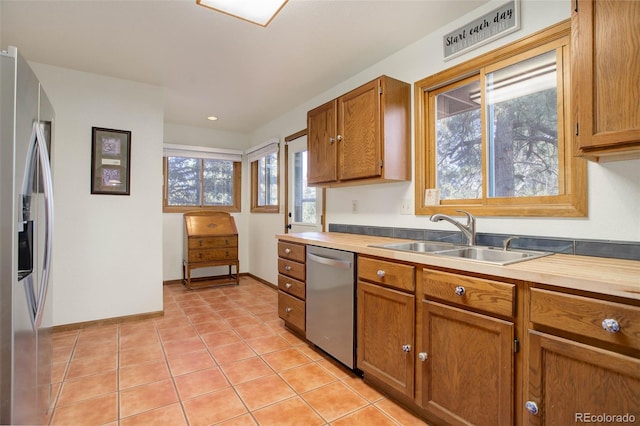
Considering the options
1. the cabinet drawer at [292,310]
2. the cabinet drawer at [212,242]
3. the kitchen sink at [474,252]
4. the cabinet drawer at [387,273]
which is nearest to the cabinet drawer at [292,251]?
the cabinet drawer at [292,310]

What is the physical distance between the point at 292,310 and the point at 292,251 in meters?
0.53

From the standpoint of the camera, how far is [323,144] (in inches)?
114

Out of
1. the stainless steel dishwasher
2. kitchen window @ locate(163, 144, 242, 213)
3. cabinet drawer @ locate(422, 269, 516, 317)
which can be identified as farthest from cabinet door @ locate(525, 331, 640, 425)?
kitchen window @ locate(163, 144, 242, 213)

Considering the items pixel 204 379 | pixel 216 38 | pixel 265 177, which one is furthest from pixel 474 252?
pixel 265 177

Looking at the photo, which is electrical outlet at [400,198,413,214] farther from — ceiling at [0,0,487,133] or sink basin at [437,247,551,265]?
ceiling at [0,0,487,133]

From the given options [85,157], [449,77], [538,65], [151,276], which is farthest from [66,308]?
[538,65]

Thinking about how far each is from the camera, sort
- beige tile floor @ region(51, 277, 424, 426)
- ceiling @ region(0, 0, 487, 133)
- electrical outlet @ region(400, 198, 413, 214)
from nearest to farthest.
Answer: beige tile floor @ region(51, 277, 424, 426) < ceiling @ region(0, 0, 487, 133) < electrical outlet @ region(400, 198, 413, 214)

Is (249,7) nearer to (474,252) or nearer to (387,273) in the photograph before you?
(387,273)

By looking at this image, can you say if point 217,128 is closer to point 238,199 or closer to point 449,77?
point 238,199

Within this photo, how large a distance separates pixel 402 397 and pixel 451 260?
35.9 inches

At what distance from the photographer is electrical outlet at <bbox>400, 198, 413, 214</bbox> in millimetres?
2473

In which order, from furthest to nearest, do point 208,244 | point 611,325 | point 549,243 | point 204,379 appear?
point 208,244 → point 204,379 → point 549,243 → point 611,325

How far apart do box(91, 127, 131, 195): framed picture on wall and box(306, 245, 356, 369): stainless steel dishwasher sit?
210 cm

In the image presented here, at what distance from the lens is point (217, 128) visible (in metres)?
5.13
